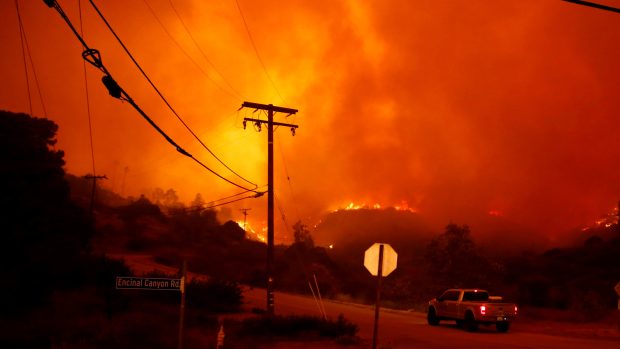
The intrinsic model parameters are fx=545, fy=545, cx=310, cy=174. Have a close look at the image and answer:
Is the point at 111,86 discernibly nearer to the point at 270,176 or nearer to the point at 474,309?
the point at 270,176

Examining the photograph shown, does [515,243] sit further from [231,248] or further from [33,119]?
[33,119]

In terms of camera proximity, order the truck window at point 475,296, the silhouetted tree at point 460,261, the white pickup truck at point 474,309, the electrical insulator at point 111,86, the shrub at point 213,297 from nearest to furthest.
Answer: the electrical insulator at point 111,86, the white pickup truck at point 474,309, the truck window at point 475,296, the shrub at point 213,297, the silhouetted tree at point 460,261

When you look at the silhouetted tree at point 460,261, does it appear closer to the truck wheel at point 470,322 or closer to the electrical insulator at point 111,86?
the truck wheel at point 470,322

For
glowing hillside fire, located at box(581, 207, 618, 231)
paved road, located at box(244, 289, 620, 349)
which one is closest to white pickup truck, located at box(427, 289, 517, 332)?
paved road, located at box(244, 289, 620, 349)

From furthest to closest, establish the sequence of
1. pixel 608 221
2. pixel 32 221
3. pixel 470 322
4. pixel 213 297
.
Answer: pixel 608 221 < pixel 213 297 < pixel 32 221 < pixel 470 322

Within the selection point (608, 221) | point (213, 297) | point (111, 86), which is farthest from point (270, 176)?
point (608, 221)

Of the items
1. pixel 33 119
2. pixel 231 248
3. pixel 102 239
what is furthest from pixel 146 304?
pixel 231 248

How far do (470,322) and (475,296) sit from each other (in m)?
1.53

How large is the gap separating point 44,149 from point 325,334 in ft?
86.5

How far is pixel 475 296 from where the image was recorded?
87.7 feet

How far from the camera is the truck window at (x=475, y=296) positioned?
1051 inches

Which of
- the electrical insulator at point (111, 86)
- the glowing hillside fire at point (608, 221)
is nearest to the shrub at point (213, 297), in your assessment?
the electrical insulator at point (111, 86)

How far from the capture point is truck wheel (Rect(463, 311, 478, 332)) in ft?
83.8

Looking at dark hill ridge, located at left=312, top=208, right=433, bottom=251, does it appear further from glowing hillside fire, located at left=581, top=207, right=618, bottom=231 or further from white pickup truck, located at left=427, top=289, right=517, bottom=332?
white pickup truck, located at left=427, top=289, right=517, bottom=332
